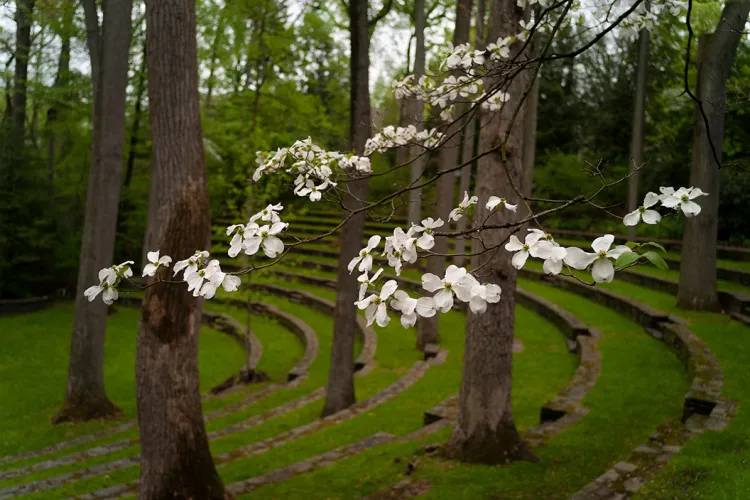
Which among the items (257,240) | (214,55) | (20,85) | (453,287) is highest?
(214,55)

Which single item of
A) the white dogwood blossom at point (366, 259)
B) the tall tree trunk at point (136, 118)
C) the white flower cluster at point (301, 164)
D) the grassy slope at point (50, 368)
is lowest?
the grassy slope at point (50, 368)

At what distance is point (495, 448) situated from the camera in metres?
5.69

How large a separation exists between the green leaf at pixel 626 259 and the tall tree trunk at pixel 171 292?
13.1 ft

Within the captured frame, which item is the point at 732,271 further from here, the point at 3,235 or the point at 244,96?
the point at 3,235

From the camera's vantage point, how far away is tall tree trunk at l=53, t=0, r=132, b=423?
9016 mm

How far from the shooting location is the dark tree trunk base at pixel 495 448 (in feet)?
18.6

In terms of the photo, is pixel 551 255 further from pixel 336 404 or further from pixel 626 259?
pixel 336 404

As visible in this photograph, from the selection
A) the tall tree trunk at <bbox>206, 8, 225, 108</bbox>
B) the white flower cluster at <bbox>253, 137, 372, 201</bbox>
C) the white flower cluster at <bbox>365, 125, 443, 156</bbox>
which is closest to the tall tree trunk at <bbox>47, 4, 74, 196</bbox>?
the tall tree trunk at <bbox>206, 8, 225, 108</bbox>

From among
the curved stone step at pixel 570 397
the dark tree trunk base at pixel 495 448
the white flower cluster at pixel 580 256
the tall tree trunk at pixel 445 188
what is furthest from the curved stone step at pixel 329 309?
the white flower cluster at pixel 580 256

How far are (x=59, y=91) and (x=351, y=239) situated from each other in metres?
11.6

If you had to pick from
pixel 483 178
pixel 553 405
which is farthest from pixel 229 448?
pixel 483 178

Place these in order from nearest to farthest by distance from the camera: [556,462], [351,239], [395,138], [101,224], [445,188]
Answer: [395,138] → [556,462] → [351,239] → [101,224] → [445,188]

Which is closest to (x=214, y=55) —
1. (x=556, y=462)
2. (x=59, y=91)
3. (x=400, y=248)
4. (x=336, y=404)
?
(x=59, y=91)

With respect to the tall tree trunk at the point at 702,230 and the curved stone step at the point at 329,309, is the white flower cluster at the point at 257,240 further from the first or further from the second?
the tall tree trunk at the point at 702,230
